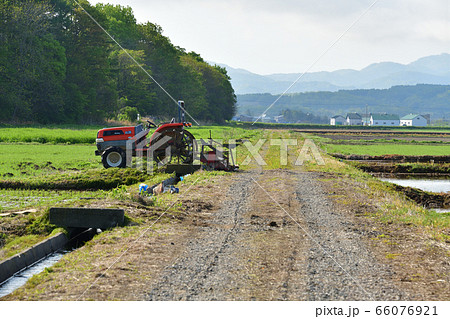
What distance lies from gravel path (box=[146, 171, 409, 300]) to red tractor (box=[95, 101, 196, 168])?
1196 centimetres

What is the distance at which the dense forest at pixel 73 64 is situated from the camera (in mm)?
66500

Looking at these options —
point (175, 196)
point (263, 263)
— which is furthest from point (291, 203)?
point (263, 263)

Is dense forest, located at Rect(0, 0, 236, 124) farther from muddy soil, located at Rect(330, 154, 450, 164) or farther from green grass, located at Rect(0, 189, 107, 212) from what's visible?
green grass, located at Rect(0, 189, 107, 212)

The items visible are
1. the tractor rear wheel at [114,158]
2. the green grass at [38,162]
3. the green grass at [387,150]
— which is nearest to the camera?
the green grass at [38,162]

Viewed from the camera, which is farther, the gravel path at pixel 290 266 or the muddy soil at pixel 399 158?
the muddy soil at pixel 399 158

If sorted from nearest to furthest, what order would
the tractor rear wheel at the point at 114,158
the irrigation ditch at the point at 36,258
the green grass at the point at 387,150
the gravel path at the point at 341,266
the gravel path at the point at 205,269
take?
the gravel path at the point at 205,269 → the gravel path at the point at 341,266 → the irrigation ditch at the point at 36,258 → the tractor rear wheel at the point at 114,158 → the green grass at the point at 387,150

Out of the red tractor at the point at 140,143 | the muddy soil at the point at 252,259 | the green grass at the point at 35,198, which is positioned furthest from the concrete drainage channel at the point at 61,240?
the red tractor at the point at 140,143

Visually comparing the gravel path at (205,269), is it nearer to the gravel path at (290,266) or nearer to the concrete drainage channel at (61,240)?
the gravel path at (290,266)

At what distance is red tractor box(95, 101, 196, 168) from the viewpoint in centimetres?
2591

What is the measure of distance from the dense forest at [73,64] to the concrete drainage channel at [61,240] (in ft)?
187

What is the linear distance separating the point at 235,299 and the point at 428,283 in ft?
11.1

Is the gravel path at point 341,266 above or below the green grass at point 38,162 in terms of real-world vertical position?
below

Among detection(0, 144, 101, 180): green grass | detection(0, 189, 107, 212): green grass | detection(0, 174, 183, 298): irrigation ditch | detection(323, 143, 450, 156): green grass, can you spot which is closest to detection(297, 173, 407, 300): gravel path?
detection(0, 174, 183, 298): irrigation ditch

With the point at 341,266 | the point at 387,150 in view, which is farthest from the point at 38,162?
the point at 387,150
